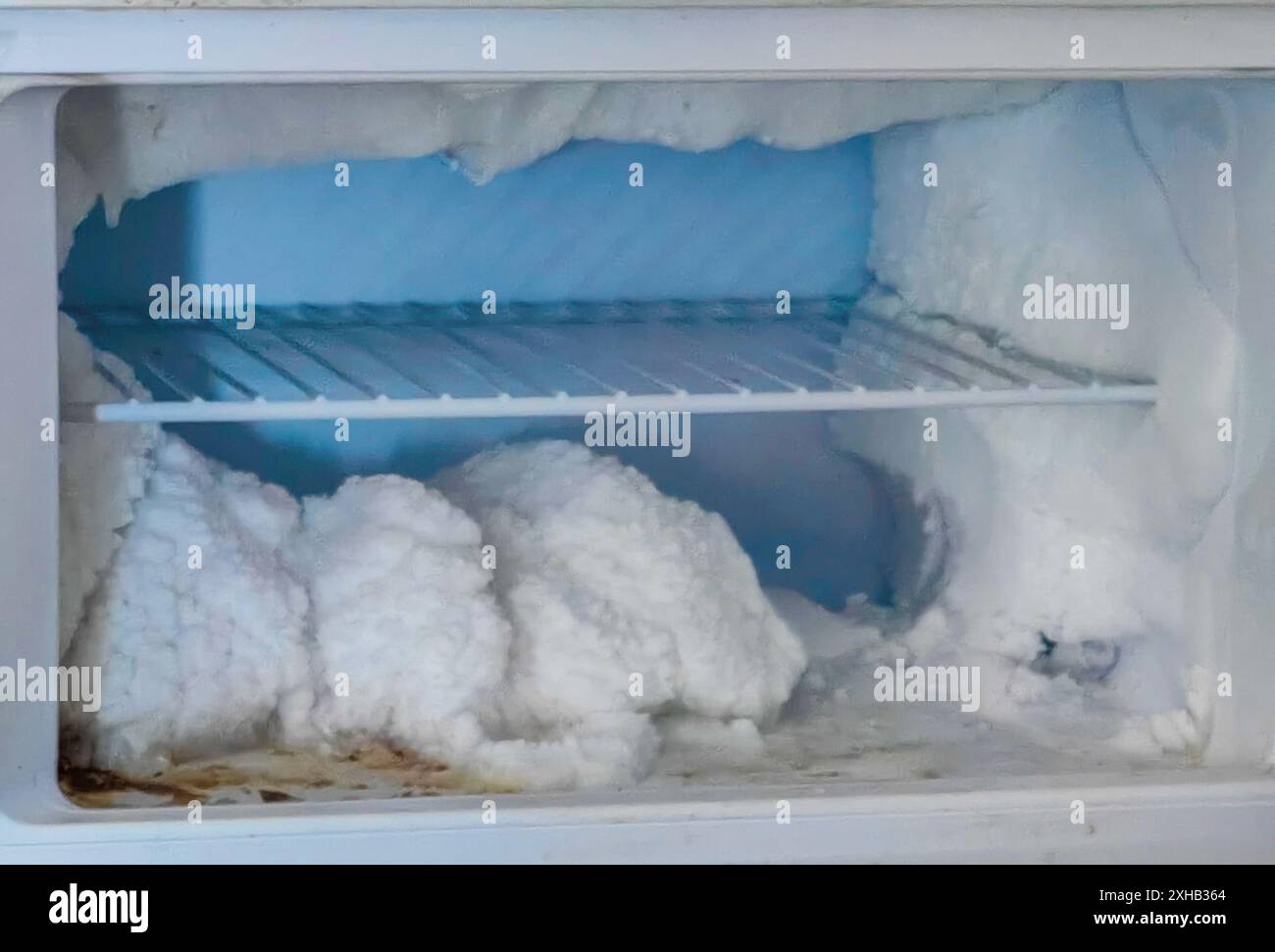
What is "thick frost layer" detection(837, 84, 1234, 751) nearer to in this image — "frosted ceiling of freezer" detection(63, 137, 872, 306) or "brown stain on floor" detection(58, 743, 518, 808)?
"frosted ceiling of freezer" detection(63, 137, 872, 306)

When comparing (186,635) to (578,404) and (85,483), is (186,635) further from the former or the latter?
(578,404)

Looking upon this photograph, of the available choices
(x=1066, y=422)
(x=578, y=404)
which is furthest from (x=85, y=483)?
(x=1066, y=422)

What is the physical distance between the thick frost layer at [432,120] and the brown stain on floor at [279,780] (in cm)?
45

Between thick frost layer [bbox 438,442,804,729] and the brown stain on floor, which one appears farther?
thick frost layer [bbox 438,442,804,729]

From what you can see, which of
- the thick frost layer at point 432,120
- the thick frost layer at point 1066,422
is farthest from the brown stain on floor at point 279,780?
the thick frost layer at point 1066,422

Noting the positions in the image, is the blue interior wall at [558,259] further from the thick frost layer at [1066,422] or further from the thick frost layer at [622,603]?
the thick frost layer at [622,603]

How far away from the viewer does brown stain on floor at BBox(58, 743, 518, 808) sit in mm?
1140

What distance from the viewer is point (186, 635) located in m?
1.24

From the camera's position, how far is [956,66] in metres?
1.03

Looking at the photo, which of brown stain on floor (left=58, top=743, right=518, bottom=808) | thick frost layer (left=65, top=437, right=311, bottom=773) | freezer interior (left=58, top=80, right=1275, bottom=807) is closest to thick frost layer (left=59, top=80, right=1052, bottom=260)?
freezer interior (left=58, top=80, right=1275, bottom=807)

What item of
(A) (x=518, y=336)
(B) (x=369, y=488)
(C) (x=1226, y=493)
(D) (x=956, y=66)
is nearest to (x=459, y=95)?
(A) (x=518, y=336)

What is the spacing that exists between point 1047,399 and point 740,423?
20.0 inches

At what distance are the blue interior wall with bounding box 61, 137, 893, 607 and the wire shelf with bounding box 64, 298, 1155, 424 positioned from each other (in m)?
0.04

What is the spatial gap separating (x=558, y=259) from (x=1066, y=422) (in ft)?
2.01
